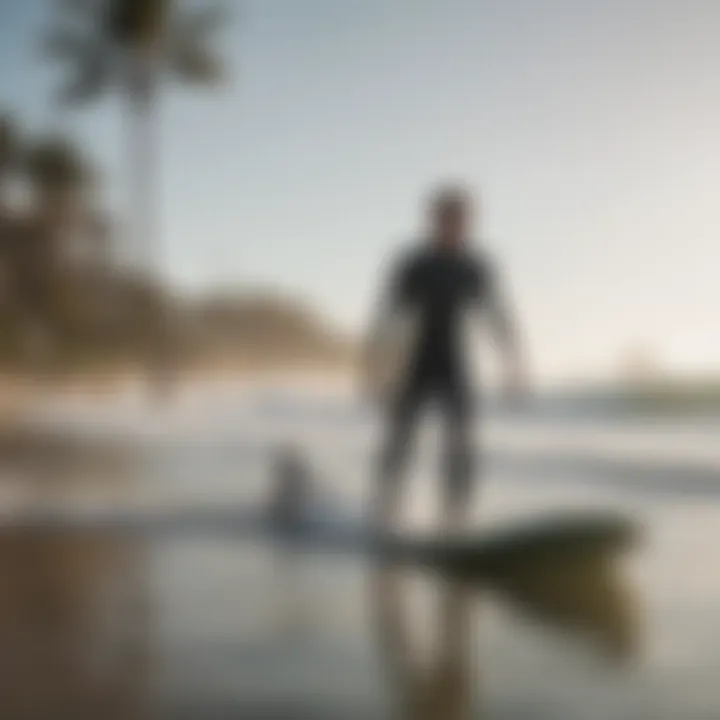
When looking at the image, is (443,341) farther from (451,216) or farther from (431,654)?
(431,654)

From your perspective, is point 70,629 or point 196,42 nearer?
point 70,629

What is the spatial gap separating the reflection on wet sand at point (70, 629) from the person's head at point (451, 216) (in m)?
0.55

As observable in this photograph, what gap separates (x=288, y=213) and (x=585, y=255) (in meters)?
0.38

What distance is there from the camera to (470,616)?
3.39 ft

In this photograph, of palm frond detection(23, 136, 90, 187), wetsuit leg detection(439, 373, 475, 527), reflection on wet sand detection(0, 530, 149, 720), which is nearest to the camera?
reflection on wet sand detection(0, 530, 149, 720)

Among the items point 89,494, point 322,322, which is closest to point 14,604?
point 89,494

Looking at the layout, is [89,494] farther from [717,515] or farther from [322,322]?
[717,515]

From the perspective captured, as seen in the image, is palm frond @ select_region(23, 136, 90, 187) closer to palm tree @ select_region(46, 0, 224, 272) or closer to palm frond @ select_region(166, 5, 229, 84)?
palm tree @ select_region(46, 0, 224, 272)

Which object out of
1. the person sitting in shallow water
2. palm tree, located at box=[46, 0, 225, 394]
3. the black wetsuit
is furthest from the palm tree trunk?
the black wetsuit

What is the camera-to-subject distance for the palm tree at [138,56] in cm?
116

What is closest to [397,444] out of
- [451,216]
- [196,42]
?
[451,216]

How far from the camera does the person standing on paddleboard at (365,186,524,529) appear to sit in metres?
1.10

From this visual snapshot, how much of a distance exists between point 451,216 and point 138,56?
17.9 inches

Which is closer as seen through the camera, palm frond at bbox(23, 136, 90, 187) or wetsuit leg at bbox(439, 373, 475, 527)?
wetsuit leg at bbox(439, 373, 475, 527)
